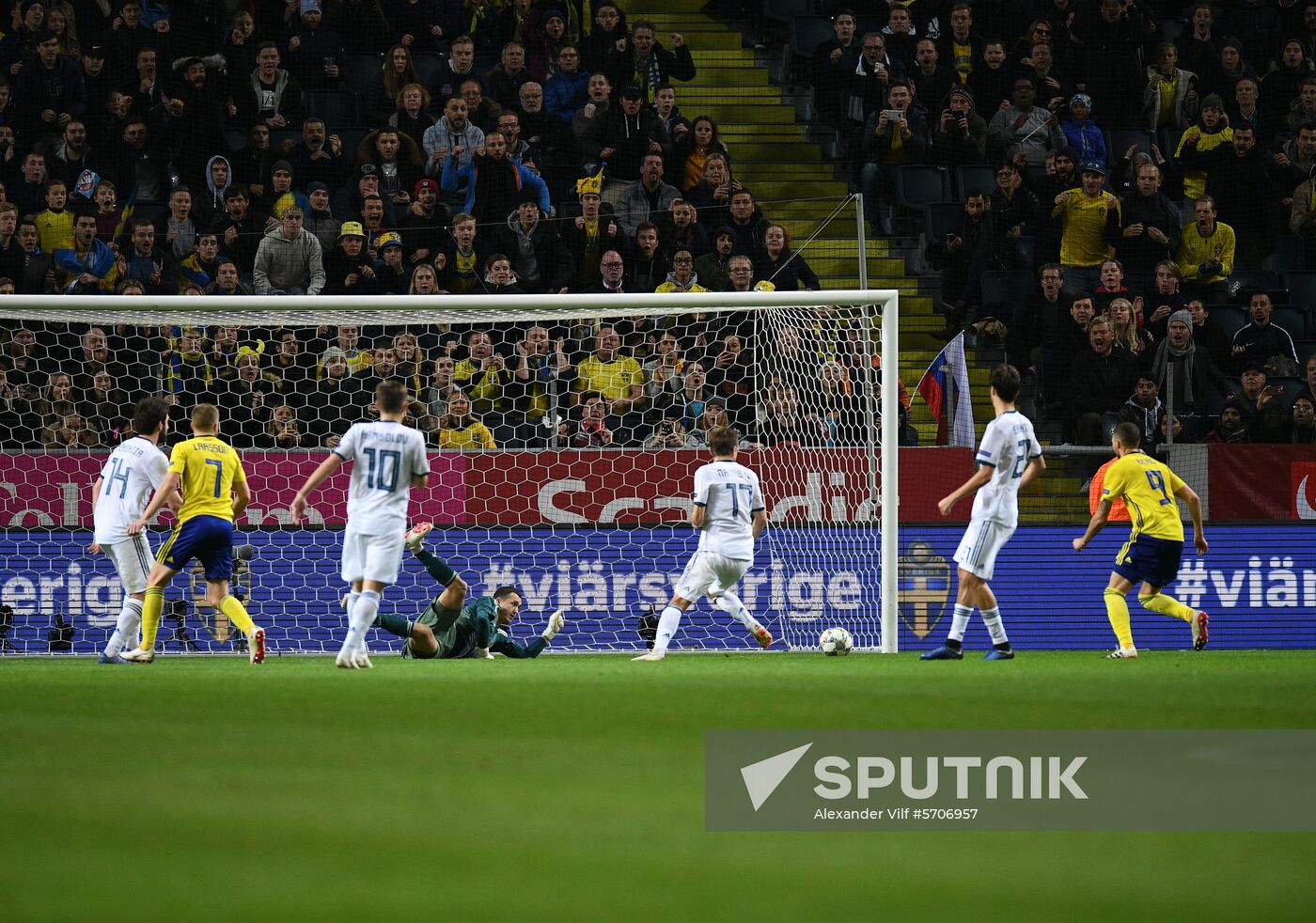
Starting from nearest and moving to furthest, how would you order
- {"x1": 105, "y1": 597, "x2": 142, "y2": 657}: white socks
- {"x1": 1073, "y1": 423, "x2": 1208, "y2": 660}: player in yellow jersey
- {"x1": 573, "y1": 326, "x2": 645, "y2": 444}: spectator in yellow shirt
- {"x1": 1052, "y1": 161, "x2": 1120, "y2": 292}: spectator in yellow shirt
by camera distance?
{"x1": 105, "y1": 597, "x2": 142, "y2": 657}: white socks
{"x1": 1073, "y1": 423, "x2": 1208, "y2": 660}: player in yellow jersey
{"x1": 573, "y1": 326, "x2": 645, "y2": 444}: spectator in yellow shirt
{"x1": 1052, "y1": 161, "x2": 1120, "y2": 292}: spectator in yellow shirt

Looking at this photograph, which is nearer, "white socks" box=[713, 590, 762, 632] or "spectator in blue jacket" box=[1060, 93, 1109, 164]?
"white socks" box=[713, 590, 762, 632]

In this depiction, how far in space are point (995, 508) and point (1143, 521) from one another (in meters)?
1.39

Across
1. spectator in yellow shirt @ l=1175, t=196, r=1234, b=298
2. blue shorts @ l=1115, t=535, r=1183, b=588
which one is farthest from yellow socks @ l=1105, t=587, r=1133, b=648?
spectator in yellow shirt @ l=1175, t=196, r=1234, b=298

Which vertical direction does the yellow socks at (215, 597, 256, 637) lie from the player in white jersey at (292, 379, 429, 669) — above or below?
below

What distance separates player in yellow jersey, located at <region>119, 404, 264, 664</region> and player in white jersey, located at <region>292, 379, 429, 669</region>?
4.33ft

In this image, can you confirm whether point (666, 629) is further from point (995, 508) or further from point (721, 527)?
point (995, 508)

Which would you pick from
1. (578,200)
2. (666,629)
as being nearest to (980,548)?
(666,629)

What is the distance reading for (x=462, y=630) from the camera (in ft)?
36.9

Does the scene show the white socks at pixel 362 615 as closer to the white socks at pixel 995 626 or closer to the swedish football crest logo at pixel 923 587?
the white socks at pixel 995 626

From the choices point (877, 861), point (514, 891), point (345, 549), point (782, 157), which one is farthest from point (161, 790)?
point (782, 157)

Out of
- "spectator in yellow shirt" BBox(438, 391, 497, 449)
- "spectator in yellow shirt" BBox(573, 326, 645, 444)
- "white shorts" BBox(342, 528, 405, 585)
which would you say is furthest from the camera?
"spectator in yellow shirt" BBox(573, 326, 645, 444)

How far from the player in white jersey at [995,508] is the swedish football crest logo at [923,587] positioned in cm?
216

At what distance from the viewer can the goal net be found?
489 inches

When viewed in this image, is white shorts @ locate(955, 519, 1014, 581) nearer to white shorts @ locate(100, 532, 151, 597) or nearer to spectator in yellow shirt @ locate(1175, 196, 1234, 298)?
white shorts @ locate(100, 532, 151, 597)
